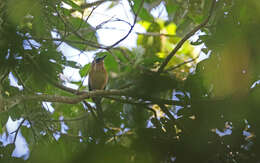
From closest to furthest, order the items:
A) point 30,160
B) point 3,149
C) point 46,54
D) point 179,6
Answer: point 30,160 → point 46,54 → point 3,149 → point 179,6

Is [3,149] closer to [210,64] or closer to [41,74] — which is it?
[41,74]

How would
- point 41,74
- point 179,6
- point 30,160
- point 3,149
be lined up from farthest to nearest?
1. point 179,6
2. point 3,149
3. point 41,74
4. point 30,160

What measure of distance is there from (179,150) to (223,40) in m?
0.69

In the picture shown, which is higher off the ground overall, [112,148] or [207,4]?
[207,4]

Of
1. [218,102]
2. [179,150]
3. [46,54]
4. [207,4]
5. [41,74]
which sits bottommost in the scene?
Result: [179,150]

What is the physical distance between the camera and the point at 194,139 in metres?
1.71

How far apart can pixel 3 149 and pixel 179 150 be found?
1.64 meters

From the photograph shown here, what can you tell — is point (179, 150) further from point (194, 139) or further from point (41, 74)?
point (41, 74)

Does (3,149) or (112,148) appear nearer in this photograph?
(112,148)

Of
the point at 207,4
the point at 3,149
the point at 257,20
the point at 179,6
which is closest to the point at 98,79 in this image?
the point at 179,6

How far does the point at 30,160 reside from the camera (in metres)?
1.86

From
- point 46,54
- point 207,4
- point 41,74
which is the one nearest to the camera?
point 41,74

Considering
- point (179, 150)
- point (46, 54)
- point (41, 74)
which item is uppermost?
point (46, 54)

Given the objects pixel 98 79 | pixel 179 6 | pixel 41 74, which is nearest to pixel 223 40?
pixel 41 74
